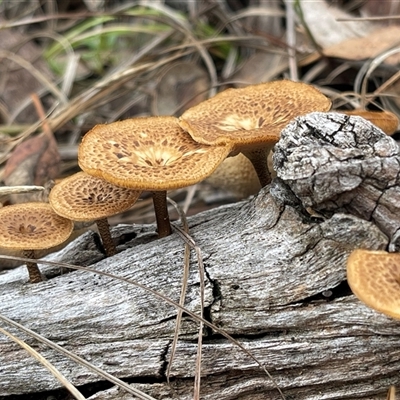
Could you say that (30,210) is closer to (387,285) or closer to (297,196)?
(297,196)

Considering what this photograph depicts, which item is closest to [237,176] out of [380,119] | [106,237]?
[380,119]

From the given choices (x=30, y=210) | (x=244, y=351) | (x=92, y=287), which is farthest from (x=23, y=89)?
(x=244, y=351)

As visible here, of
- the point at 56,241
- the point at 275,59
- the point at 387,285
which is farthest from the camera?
the point at 275,59

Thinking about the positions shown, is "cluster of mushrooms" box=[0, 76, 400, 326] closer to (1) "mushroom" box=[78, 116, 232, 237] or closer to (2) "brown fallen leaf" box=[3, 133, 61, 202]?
(1) "mushroom" box=[78, 116, 232, 237]

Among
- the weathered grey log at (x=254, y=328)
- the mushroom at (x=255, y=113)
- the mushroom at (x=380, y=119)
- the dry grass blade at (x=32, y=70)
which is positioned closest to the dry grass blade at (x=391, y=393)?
the weathered grey log at (x=254, y=328)

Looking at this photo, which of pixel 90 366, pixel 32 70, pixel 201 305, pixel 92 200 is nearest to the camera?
pixel 90 366

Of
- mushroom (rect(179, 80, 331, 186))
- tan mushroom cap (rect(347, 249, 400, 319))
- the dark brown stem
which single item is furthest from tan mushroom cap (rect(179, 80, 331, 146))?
tan mushroom cap (rect(347, 249, 400, 319))

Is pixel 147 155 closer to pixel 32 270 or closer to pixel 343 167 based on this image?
pixel 32 270
